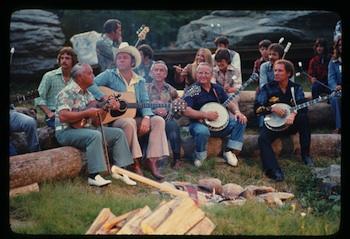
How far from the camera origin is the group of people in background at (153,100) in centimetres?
415

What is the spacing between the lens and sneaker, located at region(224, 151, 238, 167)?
14.0 ft

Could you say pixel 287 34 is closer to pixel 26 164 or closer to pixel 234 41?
pixel 234 41

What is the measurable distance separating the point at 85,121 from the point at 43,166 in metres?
0.43

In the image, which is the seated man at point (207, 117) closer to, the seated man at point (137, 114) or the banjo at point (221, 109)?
the banjo at point (221, 109)

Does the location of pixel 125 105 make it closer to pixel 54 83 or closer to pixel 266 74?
pixel 54 83

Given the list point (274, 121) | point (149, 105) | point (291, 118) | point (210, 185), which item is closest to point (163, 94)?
point (149, 105)

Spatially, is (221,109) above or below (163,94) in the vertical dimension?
below

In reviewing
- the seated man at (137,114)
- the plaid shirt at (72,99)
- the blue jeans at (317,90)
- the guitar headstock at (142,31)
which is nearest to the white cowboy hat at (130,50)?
the seated man at (137,114)

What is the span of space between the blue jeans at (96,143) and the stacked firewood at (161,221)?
336mm

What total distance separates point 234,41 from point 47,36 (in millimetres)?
1359

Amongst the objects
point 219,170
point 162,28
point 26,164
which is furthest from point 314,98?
point 26,164

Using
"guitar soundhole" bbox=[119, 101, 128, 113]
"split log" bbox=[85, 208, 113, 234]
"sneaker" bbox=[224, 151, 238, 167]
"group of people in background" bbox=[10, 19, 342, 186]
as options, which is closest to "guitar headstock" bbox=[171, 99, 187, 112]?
"group of people in background" bbox=[10, 19, 342, 186]

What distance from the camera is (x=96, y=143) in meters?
4.15
